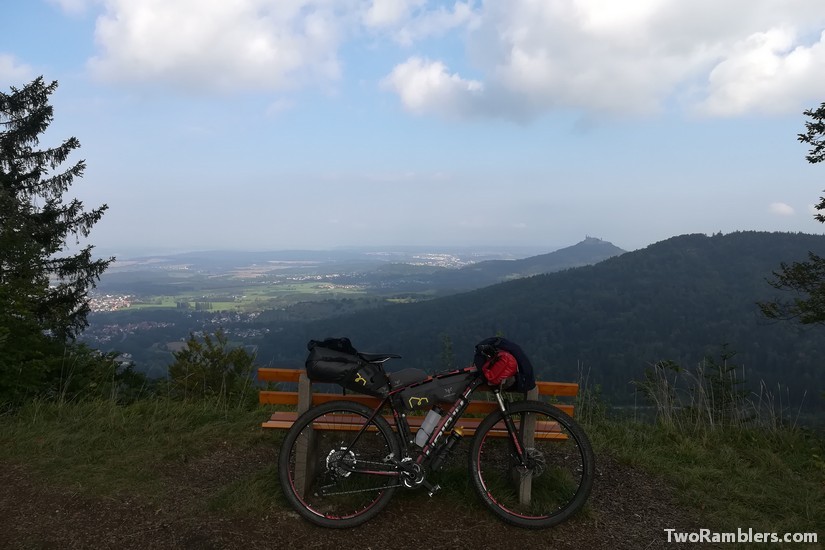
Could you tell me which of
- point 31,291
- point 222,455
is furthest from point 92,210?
point 222,455

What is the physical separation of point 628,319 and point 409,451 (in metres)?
83.8

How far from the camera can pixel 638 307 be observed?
274 feet

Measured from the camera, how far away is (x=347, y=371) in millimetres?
3291

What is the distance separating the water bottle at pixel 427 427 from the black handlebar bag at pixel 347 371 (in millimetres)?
335

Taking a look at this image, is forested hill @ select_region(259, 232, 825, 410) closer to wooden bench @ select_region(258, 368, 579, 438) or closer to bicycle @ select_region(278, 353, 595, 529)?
wooden bench @ select_region(258, 368, 579, 438)

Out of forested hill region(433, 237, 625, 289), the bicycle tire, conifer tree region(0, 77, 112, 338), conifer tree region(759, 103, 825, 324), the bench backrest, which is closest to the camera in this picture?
the bicycle tire

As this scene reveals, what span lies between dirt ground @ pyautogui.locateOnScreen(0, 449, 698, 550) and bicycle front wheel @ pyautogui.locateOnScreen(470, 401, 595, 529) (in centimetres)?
12

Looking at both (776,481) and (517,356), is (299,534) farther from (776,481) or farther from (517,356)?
(776,481)

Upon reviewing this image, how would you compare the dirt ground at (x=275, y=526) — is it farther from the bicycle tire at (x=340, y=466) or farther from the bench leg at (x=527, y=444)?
the bench leg at (x=527, y=444)

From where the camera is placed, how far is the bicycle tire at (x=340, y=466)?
128 inches

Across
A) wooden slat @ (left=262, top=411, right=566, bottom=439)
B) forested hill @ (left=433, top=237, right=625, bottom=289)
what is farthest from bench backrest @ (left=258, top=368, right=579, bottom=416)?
forested hill @ (left=433, top=237, right=625, bottom=289)

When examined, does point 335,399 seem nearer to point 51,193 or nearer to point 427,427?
point 427,427

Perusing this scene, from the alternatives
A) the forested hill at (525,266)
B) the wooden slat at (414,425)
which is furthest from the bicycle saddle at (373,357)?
the forested hill at (525,266)

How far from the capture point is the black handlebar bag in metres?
3.29
